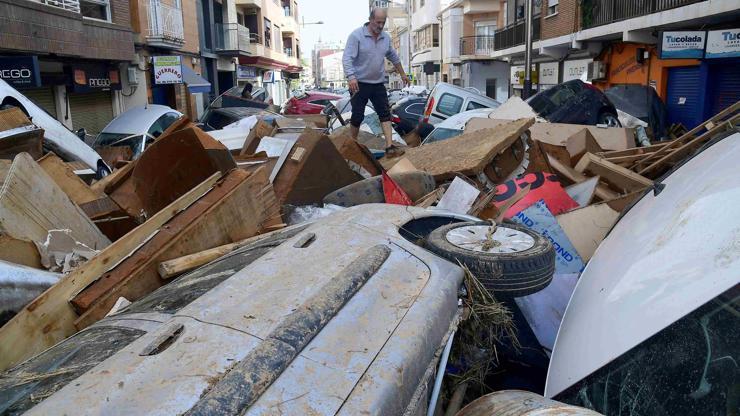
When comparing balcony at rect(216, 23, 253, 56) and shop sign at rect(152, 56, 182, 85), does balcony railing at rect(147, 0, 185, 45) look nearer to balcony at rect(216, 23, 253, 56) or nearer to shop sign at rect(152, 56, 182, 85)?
shop sign at rect(152, 56, 182, 85)

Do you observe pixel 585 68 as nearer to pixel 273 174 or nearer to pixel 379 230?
pixel 273 174

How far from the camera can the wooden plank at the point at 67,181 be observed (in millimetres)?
4160

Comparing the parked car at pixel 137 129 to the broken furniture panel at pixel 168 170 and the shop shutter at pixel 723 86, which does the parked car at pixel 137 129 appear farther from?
the shop shutter at pixel 723 86

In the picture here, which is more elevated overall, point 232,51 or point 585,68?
point 232,51

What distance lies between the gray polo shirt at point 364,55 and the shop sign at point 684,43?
9.11 meters

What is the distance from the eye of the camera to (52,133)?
19.1 ft

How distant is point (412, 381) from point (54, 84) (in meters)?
15.6

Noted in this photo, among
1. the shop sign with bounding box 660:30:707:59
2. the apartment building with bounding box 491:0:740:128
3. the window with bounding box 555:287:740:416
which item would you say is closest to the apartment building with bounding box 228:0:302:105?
the apartment building with bounding box 491:0:740:128

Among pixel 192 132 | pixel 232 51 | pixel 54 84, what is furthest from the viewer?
pixel 232 51

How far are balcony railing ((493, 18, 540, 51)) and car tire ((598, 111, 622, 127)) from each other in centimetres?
1478

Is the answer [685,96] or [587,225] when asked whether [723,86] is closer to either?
[685,96]

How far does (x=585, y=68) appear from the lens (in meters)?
20.0

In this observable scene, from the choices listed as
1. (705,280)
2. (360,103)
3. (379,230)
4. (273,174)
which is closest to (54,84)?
(360,103)

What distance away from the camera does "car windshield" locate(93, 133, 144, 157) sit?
958 centimetres
